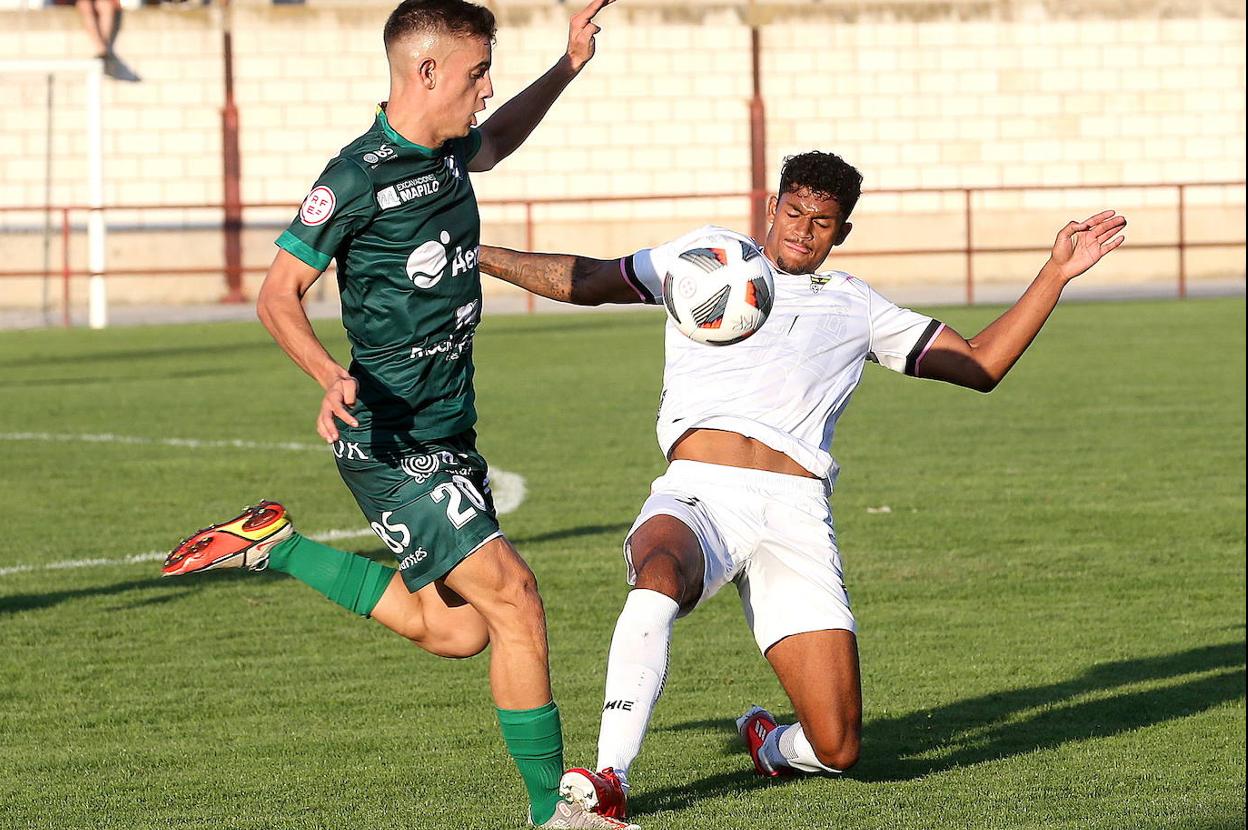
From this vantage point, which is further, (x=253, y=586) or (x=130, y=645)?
(x=253, y=586)

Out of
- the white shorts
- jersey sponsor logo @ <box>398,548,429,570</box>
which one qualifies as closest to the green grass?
the white shorts

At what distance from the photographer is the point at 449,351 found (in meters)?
4.81

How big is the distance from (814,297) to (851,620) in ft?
3.07

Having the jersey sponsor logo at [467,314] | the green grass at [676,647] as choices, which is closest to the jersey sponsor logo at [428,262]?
the jersey sponsor logo at [467,314]

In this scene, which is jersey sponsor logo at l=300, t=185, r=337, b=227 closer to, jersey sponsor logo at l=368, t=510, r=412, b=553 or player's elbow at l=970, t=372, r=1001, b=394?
jersey sponsor logo at l=368, t=510, r=412, b=553

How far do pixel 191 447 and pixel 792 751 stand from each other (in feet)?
27.9

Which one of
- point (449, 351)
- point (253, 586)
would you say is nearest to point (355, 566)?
point (449, 351)

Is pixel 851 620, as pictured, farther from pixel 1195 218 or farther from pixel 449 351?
pixel 1195 218

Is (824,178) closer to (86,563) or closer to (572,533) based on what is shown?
(572,533)

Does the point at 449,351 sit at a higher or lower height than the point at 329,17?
lower

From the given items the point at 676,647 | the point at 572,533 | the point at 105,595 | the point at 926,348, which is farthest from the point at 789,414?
the point at 572,533

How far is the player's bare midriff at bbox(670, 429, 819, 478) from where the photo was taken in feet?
17.2

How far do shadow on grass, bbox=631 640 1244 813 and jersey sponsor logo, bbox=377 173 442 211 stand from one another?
166 cm

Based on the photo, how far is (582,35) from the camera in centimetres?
570
